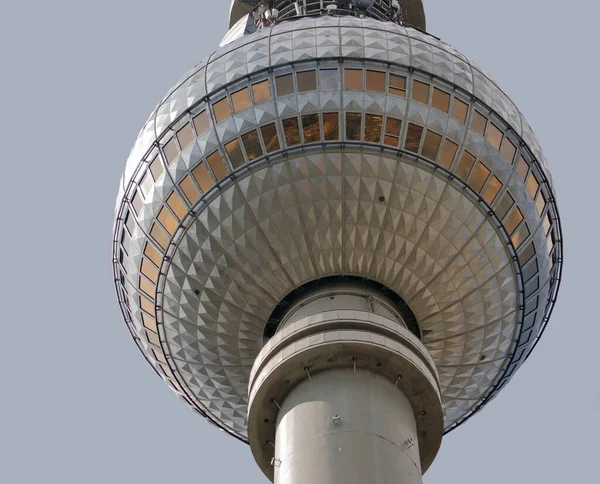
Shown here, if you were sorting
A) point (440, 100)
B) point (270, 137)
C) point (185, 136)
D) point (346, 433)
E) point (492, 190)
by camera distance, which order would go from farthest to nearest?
point (185, 136) → point (440, 100) → point (492, 190) → point (270, 137) → point (346, 433)

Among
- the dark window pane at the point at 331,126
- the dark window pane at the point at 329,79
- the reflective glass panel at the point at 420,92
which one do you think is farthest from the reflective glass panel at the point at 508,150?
the dark window pane at the point at 329,79

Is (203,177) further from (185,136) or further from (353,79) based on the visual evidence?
(353,79)

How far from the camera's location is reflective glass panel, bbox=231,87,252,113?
3031 centimetres

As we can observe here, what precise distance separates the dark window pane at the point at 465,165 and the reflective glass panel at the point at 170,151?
824 centimetres

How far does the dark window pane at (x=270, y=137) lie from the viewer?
29.6 m

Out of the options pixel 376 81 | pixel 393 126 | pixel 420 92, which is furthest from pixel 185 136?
pixel 420 92

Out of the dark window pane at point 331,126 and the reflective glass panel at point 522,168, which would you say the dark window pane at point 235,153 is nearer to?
the dark window pane at point 331,126

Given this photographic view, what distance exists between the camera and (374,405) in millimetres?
27000

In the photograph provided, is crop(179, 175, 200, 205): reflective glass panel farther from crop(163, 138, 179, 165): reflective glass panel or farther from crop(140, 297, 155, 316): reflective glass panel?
crop(140, 297, 155, 316): reflective glass panel

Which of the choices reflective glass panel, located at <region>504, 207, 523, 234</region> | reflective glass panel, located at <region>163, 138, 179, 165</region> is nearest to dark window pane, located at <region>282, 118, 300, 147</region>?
reflective glass panel, located at <region>163, 138, 179, 165</region>

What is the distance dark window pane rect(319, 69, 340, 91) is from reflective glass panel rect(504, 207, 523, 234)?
6.27 m

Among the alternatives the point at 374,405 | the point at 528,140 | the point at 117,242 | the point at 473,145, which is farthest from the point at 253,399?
the point at 528,140

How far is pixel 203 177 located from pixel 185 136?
167 cm

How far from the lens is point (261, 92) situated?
30.4 meters
